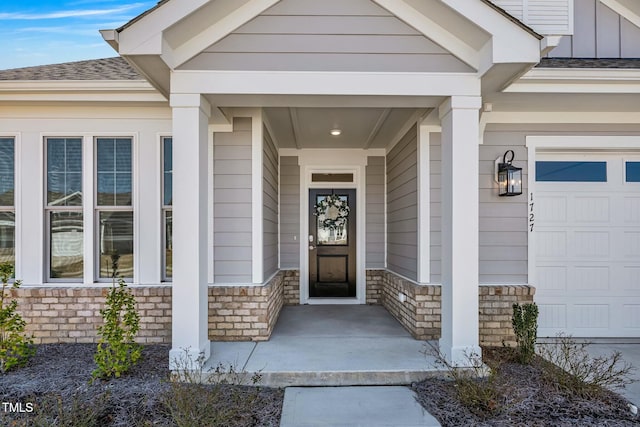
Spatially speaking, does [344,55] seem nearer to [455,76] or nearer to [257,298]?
[455,76]

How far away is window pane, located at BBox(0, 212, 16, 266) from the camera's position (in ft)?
15.9

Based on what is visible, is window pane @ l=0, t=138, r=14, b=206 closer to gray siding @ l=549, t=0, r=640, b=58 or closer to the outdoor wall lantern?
the outdoor wall lantern

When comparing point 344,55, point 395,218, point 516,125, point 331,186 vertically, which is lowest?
point 395,218

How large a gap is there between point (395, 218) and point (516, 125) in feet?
6.81

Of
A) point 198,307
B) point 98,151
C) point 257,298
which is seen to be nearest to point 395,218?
point 257,298

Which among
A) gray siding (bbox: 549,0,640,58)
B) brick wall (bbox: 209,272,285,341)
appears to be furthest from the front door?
gray siding (bbox: 549,0,640,58)

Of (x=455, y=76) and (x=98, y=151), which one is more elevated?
(x=455, y=76)

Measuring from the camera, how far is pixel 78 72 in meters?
4.86

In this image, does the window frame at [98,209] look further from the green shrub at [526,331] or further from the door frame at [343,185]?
the green shrub at [526,331]

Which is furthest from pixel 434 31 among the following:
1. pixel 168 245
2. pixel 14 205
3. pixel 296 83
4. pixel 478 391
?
pixel 14 205

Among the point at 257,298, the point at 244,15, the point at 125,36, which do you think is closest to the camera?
the point at 125,36

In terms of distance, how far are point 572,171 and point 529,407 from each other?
308 centimetres

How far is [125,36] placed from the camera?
3.23m

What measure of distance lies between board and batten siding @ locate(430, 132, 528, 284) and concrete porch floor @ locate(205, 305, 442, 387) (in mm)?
1305
